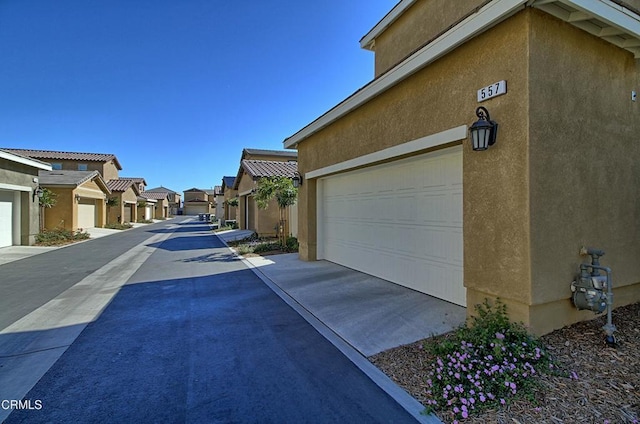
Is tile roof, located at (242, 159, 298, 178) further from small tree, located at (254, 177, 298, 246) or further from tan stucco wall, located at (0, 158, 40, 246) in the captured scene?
tan stucco wall, located at (0, 158, 40, 246)

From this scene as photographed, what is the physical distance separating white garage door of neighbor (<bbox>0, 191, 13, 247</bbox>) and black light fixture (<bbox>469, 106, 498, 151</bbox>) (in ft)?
62.2

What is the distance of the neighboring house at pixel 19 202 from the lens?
13.3m

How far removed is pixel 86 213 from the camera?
23.2 metres

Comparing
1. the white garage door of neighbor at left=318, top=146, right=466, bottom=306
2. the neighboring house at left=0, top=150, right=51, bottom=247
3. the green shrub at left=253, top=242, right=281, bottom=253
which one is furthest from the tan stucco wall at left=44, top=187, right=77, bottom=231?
the white garage door of neighbor at left=318, top=146, right=466, bottom=306

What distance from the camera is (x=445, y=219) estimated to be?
204 inches

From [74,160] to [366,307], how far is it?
131 feet

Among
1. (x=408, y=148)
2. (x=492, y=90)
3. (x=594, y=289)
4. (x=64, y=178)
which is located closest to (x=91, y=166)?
(x=64, y=178)

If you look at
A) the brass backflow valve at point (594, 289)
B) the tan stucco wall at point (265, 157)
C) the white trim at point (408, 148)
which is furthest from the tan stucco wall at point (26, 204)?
the brass backflow valve at point (594, 289)

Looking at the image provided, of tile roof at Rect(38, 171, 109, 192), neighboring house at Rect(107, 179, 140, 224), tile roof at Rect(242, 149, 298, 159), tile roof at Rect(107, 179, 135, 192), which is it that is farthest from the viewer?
tile roof at Rect(107, 179, 135, 192)

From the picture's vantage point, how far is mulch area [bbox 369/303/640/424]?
2.31 metres

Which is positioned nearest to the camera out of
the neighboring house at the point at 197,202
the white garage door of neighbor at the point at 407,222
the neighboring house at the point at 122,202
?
the white garage door of neighbor at the point at 407,222

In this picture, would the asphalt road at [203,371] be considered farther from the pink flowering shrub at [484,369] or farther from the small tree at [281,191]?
the small tree at [281,191]

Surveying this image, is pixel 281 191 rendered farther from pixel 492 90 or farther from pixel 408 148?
pixel 492 90

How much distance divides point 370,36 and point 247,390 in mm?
9959
